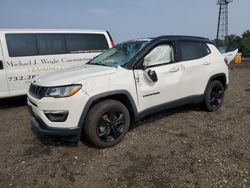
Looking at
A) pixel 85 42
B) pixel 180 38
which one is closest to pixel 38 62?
pixel 85 42

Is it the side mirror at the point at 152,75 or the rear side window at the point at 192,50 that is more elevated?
the rear side window at the point at 192,50

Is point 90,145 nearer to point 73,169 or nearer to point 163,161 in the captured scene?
point 73,169

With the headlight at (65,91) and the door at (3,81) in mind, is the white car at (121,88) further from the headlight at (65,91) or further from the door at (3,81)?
the door at (3,81)

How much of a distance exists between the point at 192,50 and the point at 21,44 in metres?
4.30

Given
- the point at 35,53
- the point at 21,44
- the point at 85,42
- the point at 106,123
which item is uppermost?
the point at 21,44

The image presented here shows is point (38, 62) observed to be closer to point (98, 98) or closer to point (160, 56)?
point (98, 98)

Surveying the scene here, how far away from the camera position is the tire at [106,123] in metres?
3.16

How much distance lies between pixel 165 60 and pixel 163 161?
5.98 feet

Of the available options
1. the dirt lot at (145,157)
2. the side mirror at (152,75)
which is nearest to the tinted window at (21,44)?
the dirt lot at (145,157)

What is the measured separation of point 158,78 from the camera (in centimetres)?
372

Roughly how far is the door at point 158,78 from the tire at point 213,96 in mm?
970

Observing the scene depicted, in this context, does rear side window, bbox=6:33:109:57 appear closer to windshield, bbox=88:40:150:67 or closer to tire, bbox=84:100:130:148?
windshield, bbox=88:40:150:67

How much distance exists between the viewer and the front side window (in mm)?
3689

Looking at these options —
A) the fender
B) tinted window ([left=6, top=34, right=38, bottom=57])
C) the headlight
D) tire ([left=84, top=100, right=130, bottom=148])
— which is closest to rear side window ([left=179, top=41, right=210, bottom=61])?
the fender
